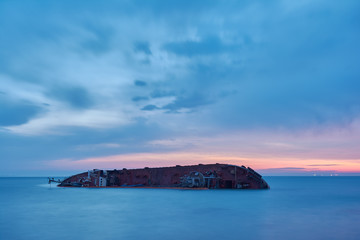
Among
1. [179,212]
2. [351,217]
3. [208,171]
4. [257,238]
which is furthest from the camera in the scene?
[208,171]

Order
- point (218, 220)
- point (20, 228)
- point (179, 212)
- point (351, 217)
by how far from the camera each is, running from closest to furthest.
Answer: point (20, 228) → point (218, 220) → point (351, 217) → point (179, 212)

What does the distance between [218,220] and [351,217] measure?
7.05 metres

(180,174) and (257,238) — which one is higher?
(180,174)

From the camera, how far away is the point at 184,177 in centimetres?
2914

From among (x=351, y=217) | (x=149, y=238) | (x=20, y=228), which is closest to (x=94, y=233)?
(x=149, y=238)

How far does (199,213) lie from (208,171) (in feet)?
41.5

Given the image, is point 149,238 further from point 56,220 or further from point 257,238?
point 56,220

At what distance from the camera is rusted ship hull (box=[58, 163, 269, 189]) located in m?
27.5

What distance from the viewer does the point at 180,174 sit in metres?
29.9

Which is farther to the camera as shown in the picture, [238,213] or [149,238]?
[238,213]

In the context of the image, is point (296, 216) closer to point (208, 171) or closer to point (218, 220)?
point (218, 220)

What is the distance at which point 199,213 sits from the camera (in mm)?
15672

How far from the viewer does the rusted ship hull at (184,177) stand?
2755 centimetres

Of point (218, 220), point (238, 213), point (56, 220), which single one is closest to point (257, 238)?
point (218, 220)
